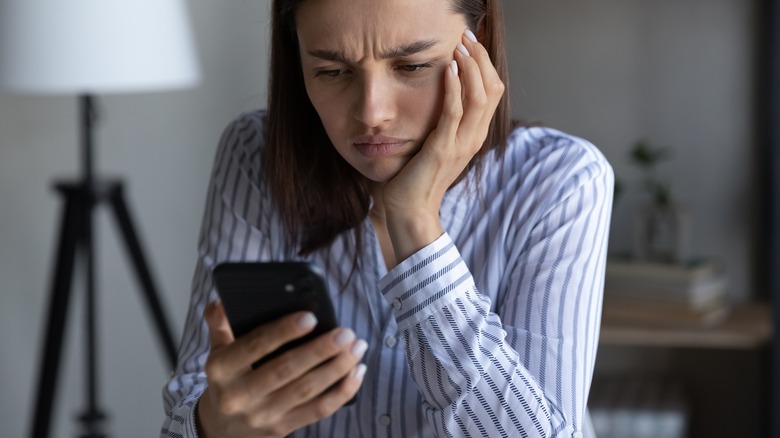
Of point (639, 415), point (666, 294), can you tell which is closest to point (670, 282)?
point (666, 294)

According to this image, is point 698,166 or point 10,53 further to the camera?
point 698,166

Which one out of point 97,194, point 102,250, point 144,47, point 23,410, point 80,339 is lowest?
point 23,410

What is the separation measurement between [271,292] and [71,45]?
1.20m

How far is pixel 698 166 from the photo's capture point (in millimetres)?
2385

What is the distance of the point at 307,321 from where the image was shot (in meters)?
0.93

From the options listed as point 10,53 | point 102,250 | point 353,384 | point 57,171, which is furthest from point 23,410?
point 353,384

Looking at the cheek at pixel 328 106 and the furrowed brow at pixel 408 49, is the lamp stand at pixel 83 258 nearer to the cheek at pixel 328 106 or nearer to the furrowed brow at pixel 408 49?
the cheek at pixel 328 106

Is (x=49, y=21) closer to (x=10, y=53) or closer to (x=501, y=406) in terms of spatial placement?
(x=10, y=53)

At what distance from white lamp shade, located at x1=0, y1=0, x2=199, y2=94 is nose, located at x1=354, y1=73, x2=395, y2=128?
1004mm

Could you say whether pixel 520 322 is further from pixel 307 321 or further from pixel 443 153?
pixel 307 321

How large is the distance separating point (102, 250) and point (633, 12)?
1419 mm

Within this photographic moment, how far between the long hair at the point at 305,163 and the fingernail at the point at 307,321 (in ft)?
1.16

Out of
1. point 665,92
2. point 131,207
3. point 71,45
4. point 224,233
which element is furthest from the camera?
point 131,207

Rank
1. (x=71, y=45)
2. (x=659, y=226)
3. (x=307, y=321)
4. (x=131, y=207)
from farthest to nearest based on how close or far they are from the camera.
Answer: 1. (x=131, y=207)
2. (x=659, y=226)
3. (x=71, y=45)
4. (x=307, y=321)
